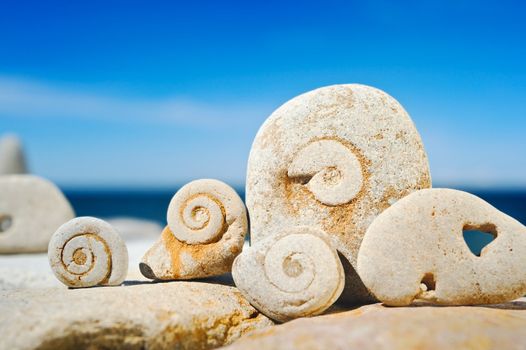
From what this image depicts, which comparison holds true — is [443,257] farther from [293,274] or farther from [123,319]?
[123,319]

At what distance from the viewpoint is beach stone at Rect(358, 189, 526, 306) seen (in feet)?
13.9

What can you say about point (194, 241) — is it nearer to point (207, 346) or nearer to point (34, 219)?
point (207, 346)

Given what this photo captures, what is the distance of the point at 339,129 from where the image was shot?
16.9ft

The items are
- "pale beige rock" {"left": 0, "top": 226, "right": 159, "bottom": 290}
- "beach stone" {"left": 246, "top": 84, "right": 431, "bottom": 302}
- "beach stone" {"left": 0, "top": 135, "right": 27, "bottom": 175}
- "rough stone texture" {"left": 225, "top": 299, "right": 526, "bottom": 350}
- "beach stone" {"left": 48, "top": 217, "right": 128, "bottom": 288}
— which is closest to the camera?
"rough stone texture" {"left": 225, "top": 299, "right": 526, "bottom": 350}

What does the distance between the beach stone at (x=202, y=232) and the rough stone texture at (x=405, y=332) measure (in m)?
1.59

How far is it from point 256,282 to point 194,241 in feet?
4.04

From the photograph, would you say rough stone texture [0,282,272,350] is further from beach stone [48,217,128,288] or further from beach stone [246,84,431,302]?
beach stone [246,84,431,302]

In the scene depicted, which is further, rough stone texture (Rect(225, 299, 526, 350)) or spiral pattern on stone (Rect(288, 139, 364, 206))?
spiral pattern on stone (Rect(288, 139, 364, 206))

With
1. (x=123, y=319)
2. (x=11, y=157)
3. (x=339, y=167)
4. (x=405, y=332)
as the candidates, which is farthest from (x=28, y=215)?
(x=11, y=157)

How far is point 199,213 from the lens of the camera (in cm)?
550

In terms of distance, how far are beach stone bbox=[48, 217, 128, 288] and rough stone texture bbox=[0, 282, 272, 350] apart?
0.45m

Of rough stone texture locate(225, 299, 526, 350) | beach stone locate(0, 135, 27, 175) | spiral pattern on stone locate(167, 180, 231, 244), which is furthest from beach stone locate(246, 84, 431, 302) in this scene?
beach stone locate(0, 135, 27, 175)

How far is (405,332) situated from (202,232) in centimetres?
269

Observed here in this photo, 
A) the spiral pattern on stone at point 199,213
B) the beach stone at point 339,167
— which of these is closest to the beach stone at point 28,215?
the spiral pattern on stone at point 199,213
